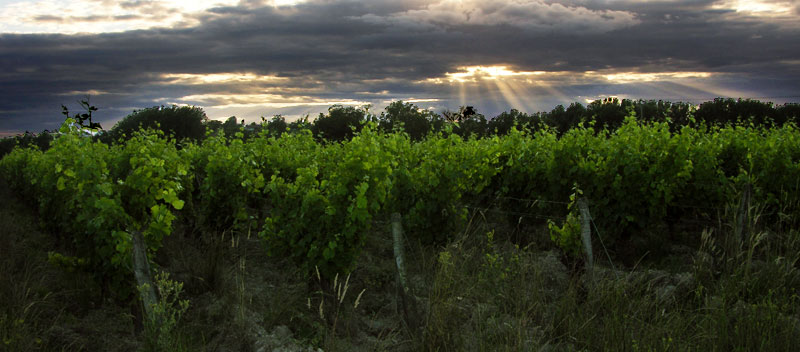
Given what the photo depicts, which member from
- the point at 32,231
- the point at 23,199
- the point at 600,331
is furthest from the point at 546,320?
the point at 23,199

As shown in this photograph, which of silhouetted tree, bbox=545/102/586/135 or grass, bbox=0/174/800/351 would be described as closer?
grass, bbox=0/174/800/351

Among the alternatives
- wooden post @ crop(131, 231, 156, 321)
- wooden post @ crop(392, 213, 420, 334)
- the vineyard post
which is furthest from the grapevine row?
the vineyard post

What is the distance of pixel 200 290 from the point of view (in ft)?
19.4

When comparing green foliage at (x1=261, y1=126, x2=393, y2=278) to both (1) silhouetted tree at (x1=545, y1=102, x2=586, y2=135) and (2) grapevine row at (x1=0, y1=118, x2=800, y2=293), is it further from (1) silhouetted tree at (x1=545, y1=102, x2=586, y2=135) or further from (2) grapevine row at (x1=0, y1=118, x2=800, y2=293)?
(1) silhouetted tree at (x1=545, y1=102, x2=586, y2=135)

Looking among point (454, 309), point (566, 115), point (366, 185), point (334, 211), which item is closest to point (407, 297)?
point (454, 309)

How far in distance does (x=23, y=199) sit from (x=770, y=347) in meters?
19.2

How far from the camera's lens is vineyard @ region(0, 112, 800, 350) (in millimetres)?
5125

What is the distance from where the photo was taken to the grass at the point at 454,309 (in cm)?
409

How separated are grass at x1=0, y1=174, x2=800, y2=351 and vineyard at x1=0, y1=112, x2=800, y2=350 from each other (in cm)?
8

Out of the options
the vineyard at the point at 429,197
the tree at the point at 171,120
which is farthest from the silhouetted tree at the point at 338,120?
the vineyard at the point at 429,197

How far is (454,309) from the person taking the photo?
454cm

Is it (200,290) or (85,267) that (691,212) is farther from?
(85,267)

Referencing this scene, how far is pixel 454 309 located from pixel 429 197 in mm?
2884

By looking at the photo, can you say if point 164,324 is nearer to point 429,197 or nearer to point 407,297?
point 407,297
